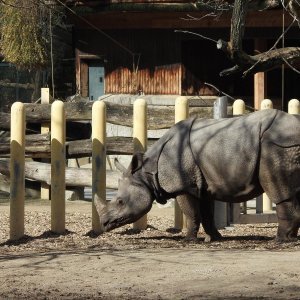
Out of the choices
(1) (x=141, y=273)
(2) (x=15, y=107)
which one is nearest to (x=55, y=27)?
(2) (x=15, y=107)

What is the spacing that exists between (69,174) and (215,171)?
4.61 metres

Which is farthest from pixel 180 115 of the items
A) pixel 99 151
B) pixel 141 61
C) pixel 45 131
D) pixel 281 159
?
pixel 141 61

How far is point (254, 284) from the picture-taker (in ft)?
28.6

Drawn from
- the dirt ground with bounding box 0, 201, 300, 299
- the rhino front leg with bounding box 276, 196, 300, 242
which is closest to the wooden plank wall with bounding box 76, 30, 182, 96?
the dirt ground with bounding box 0, 201, 300, 299

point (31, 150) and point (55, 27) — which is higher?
point (55, 27)

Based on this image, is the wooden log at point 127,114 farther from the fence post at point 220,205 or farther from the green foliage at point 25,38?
the green foliage at point 25,38

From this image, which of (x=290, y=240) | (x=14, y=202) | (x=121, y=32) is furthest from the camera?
(x=121, y=32)

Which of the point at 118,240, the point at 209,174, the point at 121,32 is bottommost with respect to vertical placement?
the point at 118,240

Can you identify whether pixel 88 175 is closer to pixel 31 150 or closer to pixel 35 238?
pixel 31 150

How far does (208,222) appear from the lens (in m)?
12.2

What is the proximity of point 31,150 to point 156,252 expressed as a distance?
5295 millimetres

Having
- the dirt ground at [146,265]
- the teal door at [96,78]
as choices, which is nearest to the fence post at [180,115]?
the dirt ground at [146,265]

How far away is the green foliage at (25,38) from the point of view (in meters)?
24.6

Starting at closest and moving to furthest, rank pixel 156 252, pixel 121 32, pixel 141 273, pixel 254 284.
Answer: pixel 254 284, pixel 141 273, pixel 156 252, pixel 121 32
